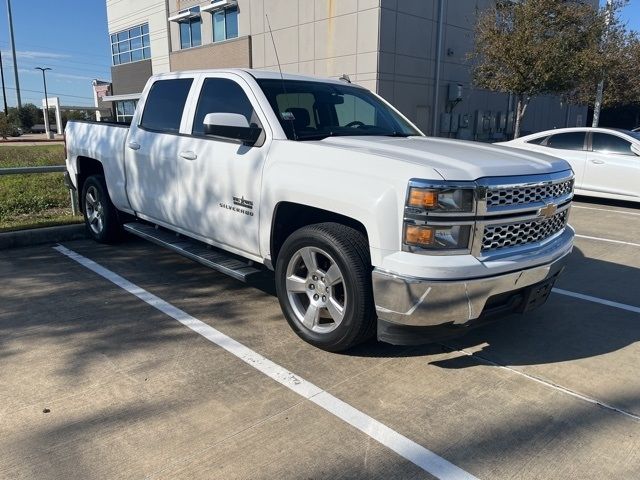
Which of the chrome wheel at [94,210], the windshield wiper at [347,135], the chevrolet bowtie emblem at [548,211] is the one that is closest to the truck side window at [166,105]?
the chrome wheel at [94,210]

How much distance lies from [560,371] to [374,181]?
188 centimetres

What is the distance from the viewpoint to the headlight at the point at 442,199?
3.08 m

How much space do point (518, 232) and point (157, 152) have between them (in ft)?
11.2

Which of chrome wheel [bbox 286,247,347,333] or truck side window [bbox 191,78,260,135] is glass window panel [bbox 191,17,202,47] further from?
chrome wheel [bbox 286,247,347,333]

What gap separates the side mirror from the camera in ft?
12.9

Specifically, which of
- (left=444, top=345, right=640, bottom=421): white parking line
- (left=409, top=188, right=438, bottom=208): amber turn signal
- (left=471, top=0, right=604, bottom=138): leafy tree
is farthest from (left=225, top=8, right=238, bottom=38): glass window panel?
→ (left=409, top=188, right=438, bottom=208): amber turn signal

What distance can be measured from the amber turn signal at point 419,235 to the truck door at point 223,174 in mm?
1382

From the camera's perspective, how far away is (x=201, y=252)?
4812 mm

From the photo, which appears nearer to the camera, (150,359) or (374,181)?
(374,181)

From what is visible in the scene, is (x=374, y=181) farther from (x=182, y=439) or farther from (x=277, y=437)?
(x=182, y=439)

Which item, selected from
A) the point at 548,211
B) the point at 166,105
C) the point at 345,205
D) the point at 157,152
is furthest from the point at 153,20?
the point at 548,211

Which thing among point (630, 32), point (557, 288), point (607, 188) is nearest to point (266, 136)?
point (557, 288)

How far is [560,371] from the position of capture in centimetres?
368

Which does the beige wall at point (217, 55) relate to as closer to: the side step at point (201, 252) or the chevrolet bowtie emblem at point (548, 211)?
the side step at point (201, 252)
